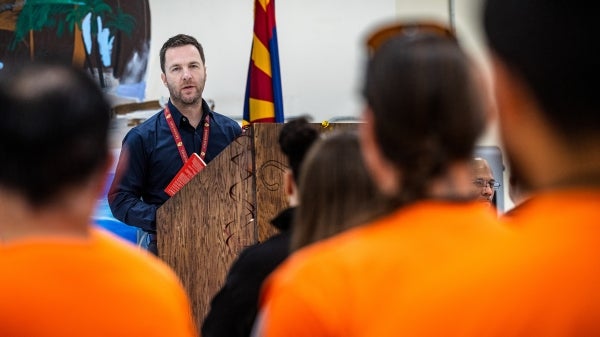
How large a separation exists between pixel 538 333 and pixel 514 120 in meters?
0.20

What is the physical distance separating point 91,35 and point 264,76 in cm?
172

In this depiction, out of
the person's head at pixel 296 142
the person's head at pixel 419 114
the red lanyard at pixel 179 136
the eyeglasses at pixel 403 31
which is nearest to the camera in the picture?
the person's head at pixel 419 114

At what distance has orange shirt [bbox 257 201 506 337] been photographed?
98 centimetres

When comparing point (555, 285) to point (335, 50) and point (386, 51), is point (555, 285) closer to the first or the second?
point (386, 51)

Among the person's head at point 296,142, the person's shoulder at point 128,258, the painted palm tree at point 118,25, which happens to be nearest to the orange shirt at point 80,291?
the person's shoulder at point 128,258

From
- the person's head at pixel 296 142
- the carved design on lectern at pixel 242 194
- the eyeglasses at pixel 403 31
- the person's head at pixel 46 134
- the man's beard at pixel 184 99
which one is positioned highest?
the eyeglasses at pixel 403 31

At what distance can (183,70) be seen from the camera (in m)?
4.32

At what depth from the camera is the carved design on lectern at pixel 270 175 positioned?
323 cm

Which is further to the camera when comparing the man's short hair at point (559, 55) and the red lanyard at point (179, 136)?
the red lanyard at point (179, 136)

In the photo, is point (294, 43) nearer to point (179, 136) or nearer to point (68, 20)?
point (68, 20)

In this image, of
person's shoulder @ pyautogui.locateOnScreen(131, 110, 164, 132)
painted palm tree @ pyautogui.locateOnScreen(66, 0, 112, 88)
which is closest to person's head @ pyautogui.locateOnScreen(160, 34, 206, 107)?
person's shoulder @ pyautogui.locateOnScreen(131, 110, 164, 132)

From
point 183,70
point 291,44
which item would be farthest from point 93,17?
point 183,70

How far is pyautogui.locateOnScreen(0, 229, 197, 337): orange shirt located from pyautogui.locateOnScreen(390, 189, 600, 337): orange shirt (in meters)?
0.33

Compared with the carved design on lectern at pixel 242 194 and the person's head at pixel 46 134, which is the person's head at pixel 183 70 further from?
the person's head at pixel 46 134
